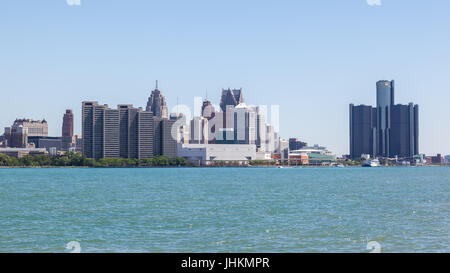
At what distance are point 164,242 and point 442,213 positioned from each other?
1007 inches

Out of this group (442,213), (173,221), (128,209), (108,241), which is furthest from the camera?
(128,209)

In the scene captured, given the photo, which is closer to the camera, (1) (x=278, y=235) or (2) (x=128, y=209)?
(1) (x=278, y=235)

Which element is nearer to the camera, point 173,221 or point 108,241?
point 108,241

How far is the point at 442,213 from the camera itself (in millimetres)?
45469

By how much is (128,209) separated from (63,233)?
1661 cm
